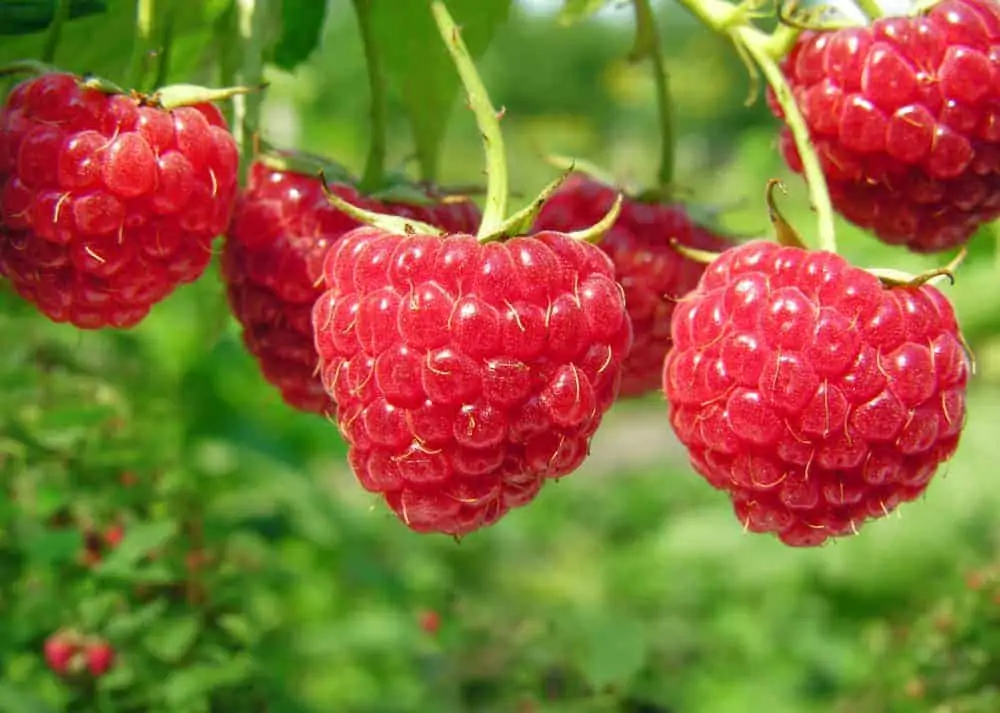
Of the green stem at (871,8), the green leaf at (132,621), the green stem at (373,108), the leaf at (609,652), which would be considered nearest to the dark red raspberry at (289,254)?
the green stem at (373,108)

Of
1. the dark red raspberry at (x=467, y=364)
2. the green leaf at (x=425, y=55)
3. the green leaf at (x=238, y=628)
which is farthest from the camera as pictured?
the green leaf at (x=238, y=628)

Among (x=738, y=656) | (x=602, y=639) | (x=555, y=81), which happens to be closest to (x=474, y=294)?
(x=602, y=639)

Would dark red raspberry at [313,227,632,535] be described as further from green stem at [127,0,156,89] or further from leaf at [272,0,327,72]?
leaf at [272,0,327,72]

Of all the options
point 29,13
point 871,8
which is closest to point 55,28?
point 29,13

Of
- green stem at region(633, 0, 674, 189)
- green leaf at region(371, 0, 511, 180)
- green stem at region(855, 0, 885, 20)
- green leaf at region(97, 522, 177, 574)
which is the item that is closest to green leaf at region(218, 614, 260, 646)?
green leaf at region(97, 522, 177, 574)

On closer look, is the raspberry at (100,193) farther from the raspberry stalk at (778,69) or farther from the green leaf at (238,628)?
the green leaf at (238,628)

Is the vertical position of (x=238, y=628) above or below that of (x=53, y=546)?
below

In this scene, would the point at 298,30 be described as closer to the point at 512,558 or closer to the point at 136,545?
the point at 136,545
